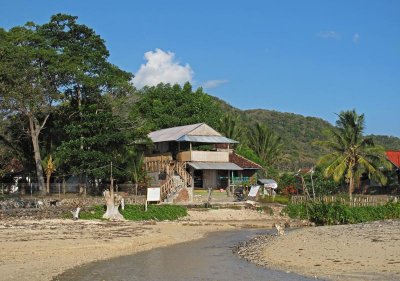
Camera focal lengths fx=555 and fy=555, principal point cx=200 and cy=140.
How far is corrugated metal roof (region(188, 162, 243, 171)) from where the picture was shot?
47.0m

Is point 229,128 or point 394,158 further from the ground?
point 229,128

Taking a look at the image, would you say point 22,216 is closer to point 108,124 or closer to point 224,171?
point 108,124

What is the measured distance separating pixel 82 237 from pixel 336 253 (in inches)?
446

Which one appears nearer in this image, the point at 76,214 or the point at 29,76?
the point at 76,214

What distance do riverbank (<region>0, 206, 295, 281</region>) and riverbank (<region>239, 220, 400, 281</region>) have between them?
4.88 meters

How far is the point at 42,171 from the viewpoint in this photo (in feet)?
149

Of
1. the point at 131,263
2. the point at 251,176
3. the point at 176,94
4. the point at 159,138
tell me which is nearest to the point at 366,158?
the point at 251,176

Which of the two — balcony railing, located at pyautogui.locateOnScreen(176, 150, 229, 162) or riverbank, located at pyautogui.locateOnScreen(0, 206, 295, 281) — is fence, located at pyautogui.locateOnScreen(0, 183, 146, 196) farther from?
riverbank, located at pyautogui.locateOnScreen(0, 206, 295, 281)

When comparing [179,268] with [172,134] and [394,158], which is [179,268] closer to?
[172,134]

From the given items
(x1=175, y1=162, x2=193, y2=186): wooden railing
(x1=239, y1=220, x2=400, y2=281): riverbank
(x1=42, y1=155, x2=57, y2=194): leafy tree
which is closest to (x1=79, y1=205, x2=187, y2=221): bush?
(x1=175, y1=162, x2=193, y2=186): wooden railing

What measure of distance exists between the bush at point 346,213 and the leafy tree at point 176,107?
2481 centimetres

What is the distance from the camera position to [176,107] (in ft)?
200

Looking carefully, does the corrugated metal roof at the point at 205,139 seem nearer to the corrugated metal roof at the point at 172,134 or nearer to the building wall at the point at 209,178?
the corrugated metal roof at the point at 172,134

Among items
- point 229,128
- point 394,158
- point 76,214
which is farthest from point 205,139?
point 394,158
